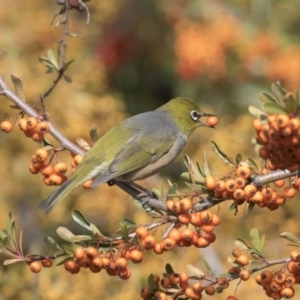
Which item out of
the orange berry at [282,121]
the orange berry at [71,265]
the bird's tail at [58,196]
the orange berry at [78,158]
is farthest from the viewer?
the bird's tail at [58,196]

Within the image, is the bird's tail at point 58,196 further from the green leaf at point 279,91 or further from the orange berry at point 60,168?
the green leaf at point 279,91

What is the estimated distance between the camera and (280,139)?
90.6 inches

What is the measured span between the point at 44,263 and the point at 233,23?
6.45 m

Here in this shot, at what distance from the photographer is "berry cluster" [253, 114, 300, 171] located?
89.0 inches

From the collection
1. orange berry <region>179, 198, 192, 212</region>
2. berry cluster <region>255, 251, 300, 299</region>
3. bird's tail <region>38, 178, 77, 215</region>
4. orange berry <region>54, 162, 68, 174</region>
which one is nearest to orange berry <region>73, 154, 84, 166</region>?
bird's tail <region>38, 178, 77, 215</region>

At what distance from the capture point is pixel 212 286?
2922mm

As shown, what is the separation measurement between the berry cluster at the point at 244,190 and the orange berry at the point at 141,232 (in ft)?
1.17

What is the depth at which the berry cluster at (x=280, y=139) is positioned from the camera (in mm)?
2262

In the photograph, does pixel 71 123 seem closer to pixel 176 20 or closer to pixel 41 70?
pixel 41 70

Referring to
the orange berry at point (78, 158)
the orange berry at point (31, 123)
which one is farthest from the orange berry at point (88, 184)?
the orange berry at point (31, 123)

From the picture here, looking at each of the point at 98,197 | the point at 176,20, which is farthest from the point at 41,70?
the point at 176,20

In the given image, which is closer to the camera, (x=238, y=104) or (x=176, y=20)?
(x=238, y=104)

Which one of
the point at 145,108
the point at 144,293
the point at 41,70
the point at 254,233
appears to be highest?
the point at 254,233

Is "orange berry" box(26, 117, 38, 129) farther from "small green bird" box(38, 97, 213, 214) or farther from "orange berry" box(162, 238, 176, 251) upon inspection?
"orange berry" box(162, 238, 176, 251)
